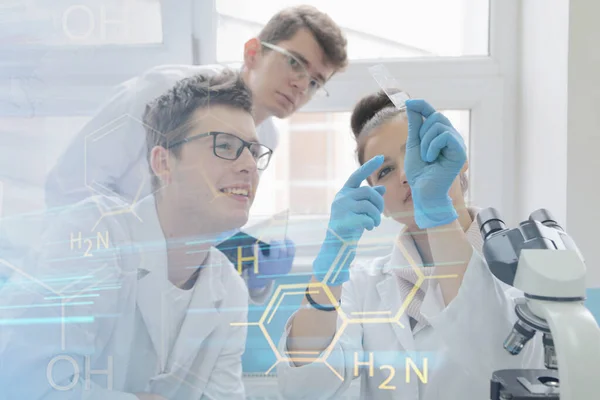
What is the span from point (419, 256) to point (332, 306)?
0.20 meters

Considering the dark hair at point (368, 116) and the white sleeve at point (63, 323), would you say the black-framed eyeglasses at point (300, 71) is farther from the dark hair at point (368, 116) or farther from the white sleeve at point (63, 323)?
the white sleeve at point (63, 323)

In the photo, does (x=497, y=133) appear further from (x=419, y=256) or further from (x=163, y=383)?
(x=163, y=383)

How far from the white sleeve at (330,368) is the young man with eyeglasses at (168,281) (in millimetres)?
99

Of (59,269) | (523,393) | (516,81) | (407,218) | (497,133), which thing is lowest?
(523,393)

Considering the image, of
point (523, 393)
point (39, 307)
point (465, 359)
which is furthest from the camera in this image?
point (39, 307)

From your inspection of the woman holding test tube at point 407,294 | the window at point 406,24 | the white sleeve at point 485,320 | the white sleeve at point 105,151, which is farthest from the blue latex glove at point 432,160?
the white sleeve at point 105,151

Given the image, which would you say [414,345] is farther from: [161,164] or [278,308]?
[161,164]

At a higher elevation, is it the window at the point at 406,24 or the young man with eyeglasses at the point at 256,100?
the window at the point at 406,24

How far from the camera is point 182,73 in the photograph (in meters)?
1.05

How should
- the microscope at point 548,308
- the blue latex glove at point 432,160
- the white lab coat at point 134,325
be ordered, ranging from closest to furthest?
the microscope at point 548,308, the blue latex glove at point 432,160, the white lab coat at point 134,325

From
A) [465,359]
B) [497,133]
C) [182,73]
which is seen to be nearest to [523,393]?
[465,359]

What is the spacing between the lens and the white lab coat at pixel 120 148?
1.05m

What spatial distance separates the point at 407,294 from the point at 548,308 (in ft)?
1.21

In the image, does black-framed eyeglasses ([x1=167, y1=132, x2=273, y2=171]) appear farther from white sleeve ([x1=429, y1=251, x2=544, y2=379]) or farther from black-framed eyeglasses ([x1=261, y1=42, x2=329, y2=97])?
white sleeve ([x1=429, y1=251, x2=544, y2=379])
